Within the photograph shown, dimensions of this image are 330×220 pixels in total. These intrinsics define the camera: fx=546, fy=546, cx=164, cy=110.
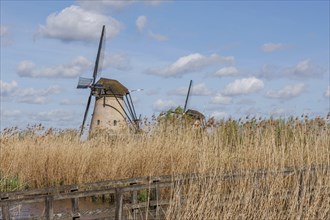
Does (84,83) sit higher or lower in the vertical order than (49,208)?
higher

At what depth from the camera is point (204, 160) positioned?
703 cm

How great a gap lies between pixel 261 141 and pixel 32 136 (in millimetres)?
7123

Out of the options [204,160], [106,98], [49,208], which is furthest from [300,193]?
[106,98]

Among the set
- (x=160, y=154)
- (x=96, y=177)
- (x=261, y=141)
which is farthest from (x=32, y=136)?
(x=261, y=141)

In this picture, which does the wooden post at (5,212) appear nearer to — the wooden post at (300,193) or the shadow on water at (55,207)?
the shadow on water at (55,207)

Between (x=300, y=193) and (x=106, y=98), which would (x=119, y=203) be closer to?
(x=300, y=193)

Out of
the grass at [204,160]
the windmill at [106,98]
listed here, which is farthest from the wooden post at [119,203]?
the windmill at [106,98]

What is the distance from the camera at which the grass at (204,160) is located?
620 cm

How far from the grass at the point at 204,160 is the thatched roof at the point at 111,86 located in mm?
16043

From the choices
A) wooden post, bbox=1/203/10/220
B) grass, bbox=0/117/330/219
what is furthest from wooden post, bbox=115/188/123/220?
wooden post, bbox=1/203/10/220

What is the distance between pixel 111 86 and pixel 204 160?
24546mm

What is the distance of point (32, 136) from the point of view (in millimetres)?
14320

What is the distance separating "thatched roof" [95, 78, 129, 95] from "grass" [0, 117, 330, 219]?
52.6 ft

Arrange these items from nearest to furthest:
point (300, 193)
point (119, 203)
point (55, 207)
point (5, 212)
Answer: point (119, 203)
point (5, 212)
point (300, 193)
point (55, 207)
